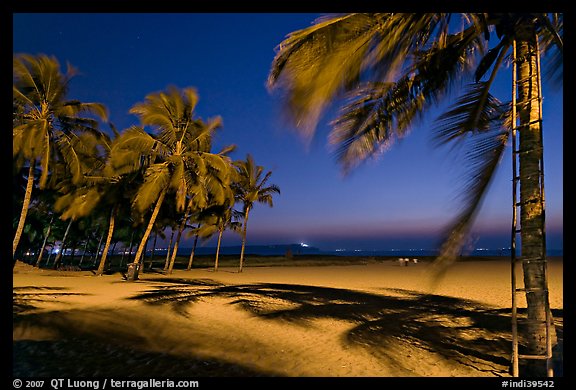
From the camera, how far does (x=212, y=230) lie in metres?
25.2

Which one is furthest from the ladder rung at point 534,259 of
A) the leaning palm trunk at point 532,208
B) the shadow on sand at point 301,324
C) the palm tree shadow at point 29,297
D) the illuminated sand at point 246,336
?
the palm tree shadow at point 29,297

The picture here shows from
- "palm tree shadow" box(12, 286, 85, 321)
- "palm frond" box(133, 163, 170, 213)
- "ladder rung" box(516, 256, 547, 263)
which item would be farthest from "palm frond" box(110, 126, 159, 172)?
"ladder rung" box(516, 256, 547, 263)

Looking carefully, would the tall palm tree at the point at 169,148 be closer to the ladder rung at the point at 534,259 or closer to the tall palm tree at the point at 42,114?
the tall palm tree at the point at 42,114

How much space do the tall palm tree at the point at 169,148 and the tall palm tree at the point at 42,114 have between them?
6.86 ft

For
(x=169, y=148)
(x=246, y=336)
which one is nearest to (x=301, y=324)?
(x=246, y=336)

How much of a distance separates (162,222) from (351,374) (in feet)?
76.1

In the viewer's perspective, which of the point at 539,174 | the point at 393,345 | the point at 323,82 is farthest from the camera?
the point at 393,345

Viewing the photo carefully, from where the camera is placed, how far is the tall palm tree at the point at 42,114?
42.6ft

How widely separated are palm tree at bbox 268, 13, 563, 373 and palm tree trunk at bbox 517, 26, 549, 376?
1 cm

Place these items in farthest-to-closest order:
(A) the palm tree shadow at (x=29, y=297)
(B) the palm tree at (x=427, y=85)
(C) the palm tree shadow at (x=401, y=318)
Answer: (A) the palm tree shadow at (x=29, y=297) → (C) the palm tree shadow at (x=401, y=318) → (B) the palm tree at (x=427, y=85)

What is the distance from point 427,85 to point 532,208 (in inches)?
89.8
